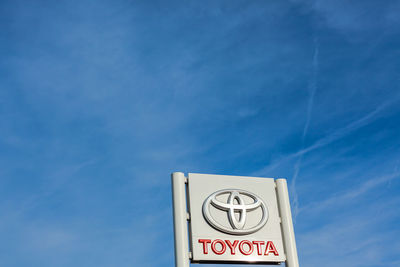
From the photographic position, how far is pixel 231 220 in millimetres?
14898

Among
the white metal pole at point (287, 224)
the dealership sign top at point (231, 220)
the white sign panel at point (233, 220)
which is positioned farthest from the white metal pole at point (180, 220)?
the white metal pole at point (287, 224)

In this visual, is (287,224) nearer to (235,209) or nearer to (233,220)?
(235,209)

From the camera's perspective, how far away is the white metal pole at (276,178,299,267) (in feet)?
49.8

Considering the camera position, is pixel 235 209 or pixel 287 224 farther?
pixel 287 224

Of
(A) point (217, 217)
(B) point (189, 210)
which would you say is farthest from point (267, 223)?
(B) point (189, 210)

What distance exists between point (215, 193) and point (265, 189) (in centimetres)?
196

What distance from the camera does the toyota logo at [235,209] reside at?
14695 mm

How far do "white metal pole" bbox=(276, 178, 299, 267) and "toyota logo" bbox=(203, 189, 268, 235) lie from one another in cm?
69

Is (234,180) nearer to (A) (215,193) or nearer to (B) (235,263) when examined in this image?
(A) (215,193)

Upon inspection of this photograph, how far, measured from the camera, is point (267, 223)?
50.9ft

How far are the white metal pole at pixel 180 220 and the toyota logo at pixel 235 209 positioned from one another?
77 centimetres

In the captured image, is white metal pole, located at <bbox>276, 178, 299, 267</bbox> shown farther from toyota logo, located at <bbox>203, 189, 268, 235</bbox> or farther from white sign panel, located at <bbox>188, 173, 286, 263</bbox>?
toyota logo, located at <bbox>203, 189, 268, 235</bbox>

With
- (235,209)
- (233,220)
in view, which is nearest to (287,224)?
(235,209)

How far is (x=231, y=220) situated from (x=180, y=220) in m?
1.74
